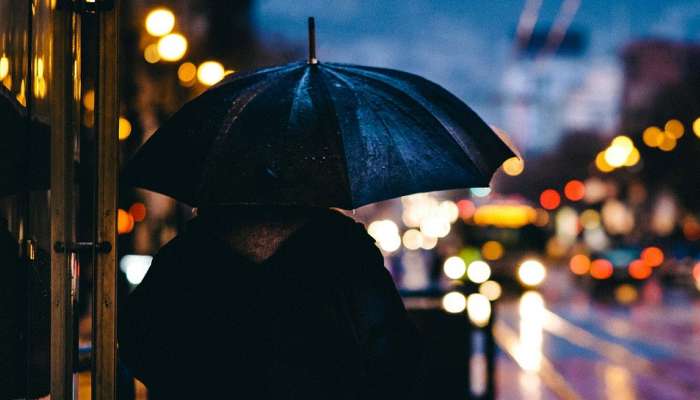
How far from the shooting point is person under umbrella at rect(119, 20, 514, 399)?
10.6ft

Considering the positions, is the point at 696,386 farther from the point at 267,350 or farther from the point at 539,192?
the point at 539,192

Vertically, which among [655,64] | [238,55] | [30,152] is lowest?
[30,152]

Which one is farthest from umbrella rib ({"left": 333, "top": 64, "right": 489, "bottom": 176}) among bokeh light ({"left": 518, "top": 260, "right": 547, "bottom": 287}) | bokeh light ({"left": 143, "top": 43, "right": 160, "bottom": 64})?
bokeh light ({"left": 518, "top": 260, "right": 547, "bottom": 287})

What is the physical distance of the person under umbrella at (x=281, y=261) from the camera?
3229mm

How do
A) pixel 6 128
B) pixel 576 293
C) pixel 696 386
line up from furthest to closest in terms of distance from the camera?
pixel 576 293 < pixel 696 386 < pixel 6 128

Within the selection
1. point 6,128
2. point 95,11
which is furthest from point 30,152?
point 95,11

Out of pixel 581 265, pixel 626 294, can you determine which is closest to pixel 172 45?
pixel 626 294

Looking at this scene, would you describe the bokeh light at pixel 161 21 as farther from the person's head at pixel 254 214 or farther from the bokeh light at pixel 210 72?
the person's head at pixel 254 214

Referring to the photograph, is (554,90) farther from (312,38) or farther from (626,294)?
(312,38)

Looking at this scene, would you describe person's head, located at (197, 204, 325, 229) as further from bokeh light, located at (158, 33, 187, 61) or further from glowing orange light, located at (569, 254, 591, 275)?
glowing orange light, located at (569, 254, 591, 275)

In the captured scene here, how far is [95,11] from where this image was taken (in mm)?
3188

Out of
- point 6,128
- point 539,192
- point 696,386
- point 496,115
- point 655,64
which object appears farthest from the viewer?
point 496,115

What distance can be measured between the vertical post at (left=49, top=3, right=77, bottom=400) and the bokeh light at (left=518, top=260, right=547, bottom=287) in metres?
24.7

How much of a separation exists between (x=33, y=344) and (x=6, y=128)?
69 cm
